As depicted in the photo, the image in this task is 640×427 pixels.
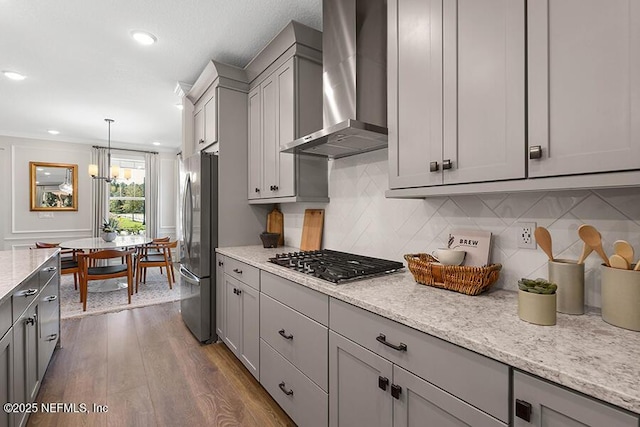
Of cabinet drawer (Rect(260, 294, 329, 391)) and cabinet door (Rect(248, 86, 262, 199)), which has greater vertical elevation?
cabinet door (Rect(248, 86, 262, 199))

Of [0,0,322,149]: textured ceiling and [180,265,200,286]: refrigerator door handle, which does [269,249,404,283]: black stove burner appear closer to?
[180,265,200,286]: refrigerator door handle

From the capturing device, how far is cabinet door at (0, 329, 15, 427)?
1368 millimetres

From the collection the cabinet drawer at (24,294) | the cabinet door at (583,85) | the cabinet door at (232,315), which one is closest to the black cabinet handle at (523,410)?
the cabinet door at (583,85)

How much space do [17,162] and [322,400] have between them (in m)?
7.29

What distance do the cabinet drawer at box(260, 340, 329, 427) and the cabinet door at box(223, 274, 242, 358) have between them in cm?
43

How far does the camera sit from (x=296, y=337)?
5.65 ft

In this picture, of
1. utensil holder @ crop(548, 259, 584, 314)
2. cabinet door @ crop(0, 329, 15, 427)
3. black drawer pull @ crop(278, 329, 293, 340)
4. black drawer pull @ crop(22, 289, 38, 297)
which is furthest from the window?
utensil holder @ crop(548, 259, 584, 314)

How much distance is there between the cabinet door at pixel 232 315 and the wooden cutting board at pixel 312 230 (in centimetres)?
68

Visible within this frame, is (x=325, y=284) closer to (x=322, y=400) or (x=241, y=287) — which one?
(x=322, y=400)

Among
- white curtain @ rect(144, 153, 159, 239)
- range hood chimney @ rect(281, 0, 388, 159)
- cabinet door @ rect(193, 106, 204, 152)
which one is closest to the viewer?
range hood chimney @ rect(281, 0, 388, 159)

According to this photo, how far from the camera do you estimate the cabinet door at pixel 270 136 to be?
2626mm

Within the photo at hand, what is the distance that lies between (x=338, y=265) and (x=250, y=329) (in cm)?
93

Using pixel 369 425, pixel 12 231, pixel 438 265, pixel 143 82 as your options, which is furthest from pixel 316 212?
pixel 12 231

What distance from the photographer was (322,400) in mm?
1531
